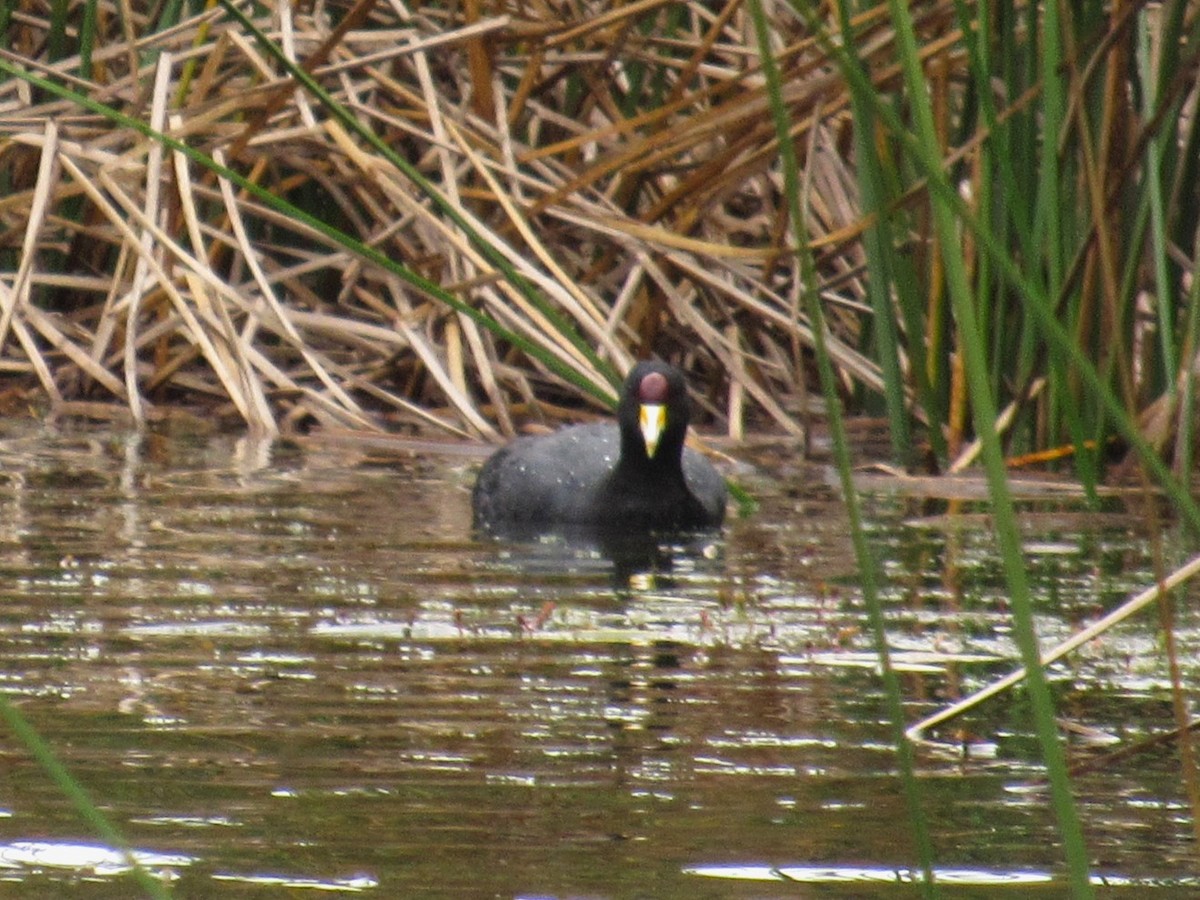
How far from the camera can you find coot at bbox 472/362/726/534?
6535 millimetres

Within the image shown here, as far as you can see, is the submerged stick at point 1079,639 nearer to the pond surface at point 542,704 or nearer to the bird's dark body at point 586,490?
the pond surface at point 542,704

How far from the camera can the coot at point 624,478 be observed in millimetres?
6535

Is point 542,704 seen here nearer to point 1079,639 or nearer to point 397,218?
point 1079,639

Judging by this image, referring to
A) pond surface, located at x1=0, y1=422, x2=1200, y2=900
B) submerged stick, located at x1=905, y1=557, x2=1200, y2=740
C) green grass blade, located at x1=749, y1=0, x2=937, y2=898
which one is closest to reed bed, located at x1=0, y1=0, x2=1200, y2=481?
pond surface, located at x1=0, y1=422, x2=1200, y2=900

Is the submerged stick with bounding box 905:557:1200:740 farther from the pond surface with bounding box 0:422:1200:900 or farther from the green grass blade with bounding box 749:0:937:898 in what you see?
the green grass blade with bounding box 749:0:937:898

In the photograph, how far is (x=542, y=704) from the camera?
3717 mm

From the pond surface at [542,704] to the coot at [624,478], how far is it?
0.83ft

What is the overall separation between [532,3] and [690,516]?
2.30 m

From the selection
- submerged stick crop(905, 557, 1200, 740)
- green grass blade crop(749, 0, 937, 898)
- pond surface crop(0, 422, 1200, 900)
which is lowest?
pond surface crop(0, 422, 1200, 900)

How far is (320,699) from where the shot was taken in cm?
370

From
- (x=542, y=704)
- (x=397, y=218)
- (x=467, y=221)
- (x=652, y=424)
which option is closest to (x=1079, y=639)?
(x=542, y=704)

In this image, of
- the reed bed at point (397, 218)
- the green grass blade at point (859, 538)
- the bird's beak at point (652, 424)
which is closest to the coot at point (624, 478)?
the bird's beak at point (652, 424)

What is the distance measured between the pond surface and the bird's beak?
1.27 ft

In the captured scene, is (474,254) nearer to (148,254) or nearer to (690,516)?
(148,254)
